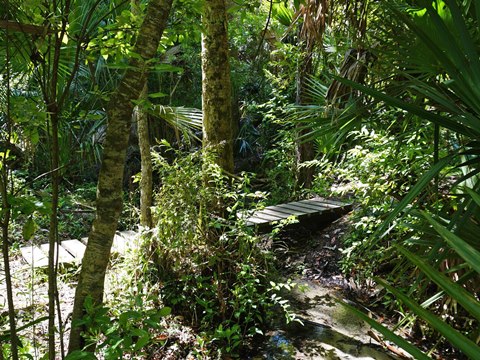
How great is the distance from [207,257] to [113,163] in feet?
5.43

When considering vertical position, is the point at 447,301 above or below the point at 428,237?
below

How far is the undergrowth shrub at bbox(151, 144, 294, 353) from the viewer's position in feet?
10.9

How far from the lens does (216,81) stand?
3.66m

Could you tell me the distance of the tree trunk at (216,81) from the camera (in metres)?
3.61

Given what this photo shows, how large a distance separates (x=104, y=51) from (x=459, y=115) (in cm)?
150

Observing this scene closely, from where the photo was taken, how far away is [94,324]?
1.77m

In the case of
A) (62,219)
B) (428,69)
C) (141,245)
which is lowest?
(62,219)

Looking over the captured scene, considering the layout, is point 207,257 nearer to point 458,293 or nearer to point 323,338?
point 323,338

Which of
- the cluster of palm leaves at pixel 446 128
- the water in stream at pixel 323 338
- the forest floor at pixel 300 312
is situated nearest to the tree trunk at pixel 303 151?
the forest floor at pixel 300 312

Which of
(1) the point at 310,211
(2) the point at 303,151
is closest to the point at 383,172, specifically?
(1) the point at 310,211

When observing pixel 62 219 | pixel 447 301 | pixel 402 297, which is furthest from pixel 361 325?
pixel 62 219

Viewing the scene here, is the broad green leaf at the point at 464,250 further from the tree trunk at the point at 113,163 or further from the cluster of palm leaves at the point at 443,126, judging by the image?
the tree trunk at the point at 113,163

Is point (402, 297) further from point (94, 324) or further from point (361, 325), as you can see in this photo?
point (361, 325)

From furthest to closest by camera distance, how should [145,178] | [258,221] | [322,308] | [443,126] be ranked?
1. [258,221]
2. [145,178]
3. [322,308]
4. [443,126]
